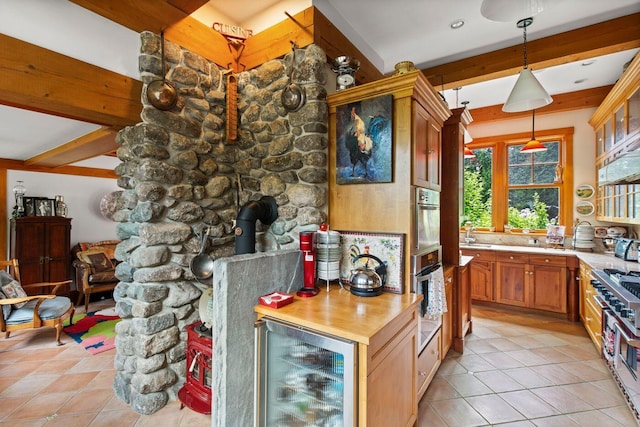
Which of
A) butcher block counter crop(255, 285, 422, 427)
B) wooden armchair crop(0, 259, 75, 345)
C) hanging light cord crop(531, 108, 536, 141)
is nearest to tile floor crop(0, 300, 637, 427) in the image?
wooden armchair crop(0, 259, 75, 345)

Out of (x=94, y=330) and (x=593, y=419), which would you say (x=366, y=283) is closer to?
(x=593, y=419)

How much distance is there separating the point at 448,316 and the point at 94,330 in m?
4.14

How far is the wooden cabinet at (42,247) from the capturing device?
14.7ft

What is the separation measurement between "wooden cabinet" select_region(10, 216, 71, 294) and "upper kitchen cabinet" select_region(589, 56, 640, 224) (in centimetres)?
722

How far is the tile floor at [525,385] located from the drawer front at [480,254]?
40.4 inches

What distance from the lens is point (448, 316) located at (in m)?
2.86

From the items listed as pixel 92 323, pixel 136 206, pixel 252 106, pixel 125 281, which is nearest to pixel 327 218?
pixel 252 106

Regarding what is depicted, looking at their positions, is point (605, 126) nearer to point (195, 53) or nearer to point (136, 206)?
point (195, 53)

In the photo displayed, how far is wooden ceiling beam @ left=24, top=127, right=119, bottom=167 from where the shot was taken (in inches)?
131

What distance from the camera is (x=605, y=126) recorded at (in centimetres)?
365

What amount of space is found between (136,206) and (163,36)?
121 centimetres

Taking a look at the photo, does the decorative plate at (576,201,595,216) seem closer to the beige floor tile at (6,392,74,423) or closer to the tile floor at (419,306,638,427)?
the tile floor at (419,306,638,427)

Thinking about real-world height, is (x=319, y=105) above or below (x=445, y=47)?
below

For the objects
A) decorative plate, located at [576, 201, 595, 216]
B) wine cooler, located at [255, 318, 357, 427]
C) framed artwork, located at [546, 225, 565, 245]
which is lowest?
wine cooler, located at [255, 318, 357, 427]
